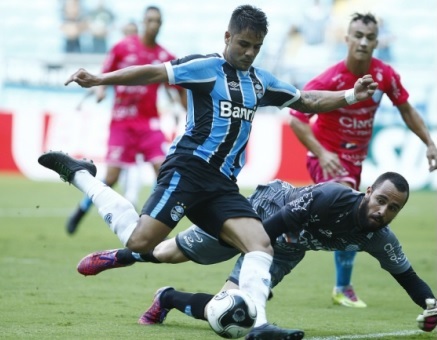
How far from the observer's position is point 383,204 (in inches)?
254

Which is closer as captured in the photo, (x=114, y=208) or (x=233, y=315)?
(x=233, y=315)

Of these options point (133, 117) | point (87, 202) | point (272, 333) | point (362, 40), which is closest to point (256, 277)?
point (272, 333)

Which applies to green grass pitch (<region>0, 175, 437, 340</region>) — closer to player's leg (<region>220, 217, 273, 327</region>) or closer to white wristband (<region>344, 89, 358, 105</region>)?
player's leg (<region>220, 217, 273, 327</region>)

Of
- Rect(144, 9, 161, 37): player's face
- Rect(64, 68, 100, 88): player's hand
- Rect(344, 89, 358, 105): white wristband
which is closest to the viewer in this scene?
Rect(64, 68, 100, 88): player's hand

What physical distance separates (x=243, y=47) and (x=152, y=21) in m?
6.00

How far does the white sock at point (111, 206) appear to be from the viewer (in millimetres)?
6844

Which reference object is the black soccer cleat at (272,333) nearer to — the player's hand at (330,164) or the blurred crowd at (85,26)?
the player's hand at (330,164)

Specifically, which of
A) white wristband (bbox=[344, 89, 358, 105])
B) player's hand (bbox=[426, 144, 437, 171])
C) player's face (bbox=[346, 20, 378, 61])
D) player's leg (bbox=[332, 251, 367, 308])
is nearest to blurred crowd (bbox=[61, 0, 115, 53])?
player's face (bbox=[346, 20, 378, 61])

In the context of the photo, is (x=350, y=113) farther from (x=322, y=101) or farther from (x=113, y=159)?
(x=113, y=159)

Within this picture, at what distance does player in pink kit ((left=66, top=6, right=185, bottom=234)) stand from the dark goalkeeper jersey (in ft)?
18.9

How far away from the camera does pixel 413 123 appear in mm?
8984

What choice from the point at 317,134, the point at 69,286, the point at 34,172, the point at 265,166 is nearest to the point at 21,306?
the point at 69,286

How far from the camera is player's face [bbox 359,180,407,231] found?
21.1 ft

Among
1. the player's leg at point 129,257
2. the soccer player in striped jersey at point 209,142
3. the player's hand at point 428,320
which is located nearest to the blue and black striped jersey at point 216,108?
the soccer player in striped jersey at point 209,142
